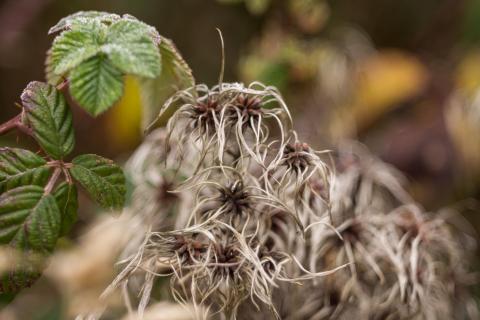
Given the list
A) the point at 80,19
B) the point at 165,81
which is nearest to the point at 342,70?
the point at 165,81

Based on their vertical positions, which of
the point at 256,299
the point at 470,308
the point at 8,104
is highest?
the point at 256,299

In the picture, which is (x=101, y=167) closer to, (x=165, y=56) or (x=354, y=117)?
(x=165, y=56)

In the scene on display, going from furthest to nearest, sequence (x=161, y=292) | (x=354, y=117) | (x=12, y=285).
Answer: (x=354, y=117), (x=161, y=292), (x=12, y=285)

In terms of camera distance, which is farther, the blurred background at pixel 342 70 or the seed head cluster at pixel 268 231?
the blurred background at pixel 342 70

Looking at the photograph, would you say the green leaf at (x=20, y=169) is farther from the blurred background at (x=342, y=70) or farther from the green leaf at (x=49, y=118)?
the blurred background at (x=342, y=70)

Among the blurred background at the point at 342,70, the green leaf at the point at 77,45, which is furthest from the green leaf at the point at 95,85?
the blurred background at the point at 342,70

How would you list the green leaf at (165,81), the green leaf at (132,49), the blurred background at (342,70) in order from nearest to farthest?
the green leaf at (132,49) → the green leaf at (165,81) → the blurred background at (342,70)

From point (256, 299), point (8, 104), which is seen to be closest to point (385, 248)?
point (256, 299)

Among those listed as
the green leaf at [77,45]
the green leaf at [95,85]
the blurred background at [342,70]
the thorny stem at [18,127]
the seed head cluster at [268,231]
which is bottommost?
the blurred background at [342,70]
